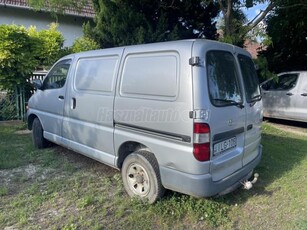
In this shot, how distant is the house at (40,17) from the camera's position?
460 inches

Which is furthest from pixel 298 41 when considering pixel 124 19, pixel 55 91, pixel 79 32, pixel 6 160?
pixel 6 160

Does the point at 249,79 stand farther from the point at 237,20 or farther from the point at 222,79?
the point at 237,20

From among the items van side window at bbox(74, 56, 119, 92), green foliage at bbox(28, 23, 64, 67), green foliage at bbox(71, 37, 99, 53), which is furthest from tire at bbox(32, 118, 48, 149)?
green foliage at bbox(71, 37, 99, 53)

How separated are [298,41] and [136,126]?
12.3 meters

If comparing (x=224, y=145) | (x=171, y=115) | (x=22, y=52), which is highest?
(x=22, y=52)

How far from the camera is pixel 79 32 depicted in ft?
44.4

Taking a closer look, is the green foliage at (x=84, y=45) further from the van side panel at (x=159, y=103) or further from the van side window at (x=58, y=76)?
the van side panel at (x=159, y=103)

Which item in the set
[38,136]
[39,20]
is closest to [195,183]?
[38,136]

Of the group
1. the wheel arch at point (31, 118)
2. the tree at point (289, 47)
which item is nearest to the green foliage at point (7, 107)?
the wheel arch at point (31, 118)

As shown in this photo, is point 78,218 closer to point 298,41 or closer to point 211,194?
point 211,194

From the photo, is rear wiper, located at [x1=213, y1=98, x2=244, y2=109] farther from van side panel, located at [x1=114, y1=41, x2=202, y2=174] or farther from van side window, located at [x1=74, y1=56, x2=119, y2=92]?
van side window, located at [x1=74, y1=56, x2=119, y2=92]

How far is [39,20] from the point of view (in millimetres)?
12516

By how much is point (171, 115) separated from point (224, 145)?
72cm

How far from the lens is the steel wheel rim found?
11.8ft
